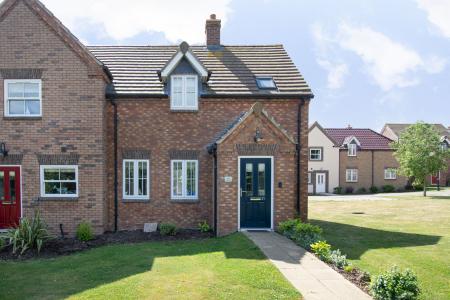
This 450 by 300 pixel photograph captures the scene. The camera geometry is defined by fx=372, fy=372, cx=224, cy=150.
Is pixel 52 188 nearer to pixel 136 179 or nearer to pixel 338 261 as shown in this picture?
pixel 136 179

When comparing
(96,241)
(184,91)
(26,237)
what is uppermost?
(184,91)

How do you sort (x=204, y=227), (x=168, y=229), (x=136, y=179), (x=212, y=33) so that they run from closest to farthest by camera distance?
(x=168, y=229) < (x=204, y=227) < (x=136, y=179) < (x=212, y=33)

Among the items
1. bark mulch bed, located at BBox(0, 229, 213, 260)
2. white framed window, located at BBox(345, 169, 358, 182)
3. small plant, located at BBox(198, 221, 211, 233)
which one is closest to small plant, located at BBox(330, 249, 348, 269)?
bark mulch bed, located at BBox(0, 229, 213, 260)

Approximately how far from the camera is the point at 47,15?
545 inches

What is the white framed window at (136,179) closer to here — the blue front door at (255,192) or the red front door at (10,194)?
the red front door at (10,194)

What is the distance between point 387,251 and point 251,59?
10.3 meters

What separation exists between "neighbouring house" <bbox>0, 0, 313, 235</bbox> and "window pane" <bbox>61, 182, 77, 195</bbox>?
0.04m

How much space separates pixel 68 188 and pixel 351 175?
35112mm

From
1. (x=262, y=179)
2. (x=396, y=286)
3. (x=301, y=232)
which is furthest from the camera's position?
(x=262, y=179)

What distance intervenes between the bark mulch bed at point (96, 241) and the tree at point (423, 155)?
2665 centimetres

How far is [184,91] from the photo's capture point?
596 inches

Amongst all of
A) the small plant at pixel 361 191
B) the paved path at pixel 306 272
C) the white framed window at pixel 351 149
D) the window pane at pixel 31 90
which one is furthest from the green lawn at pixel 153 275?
the small plant at pixel 361 191

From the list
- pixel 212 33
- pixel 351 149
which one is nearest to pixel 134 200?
pixel 212 33

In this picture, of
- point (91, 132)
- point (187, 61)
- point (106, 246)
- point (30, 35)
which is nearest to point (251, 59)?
point (187, 61)
